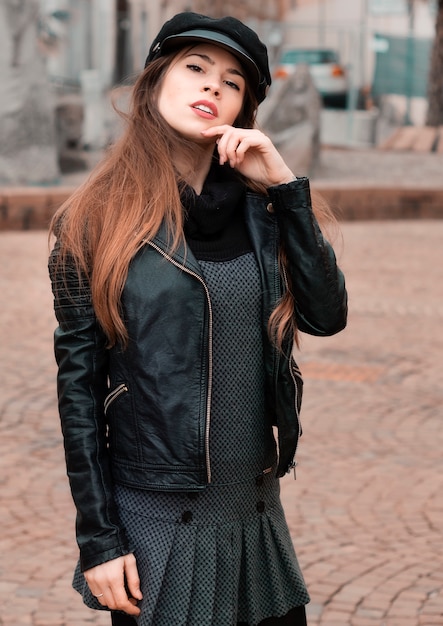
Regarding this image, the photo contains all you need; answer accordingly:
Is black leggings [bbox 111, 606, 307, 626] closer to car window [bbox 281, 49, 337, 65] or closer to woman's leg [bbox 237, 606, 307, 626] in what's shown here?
woman's leg [bbox 237, 606, 307, 626]

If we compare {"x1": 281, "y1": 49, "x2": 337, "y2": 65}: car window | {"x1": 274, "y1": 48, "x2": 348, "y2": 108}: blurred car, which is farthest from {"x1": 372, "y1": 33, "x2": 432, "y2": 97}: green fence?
{"x1": 281, "y1": 49, "x2": 337, "y2": 65}: car window

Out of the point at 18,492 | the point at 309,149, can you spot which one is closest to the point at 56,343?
the point at 18,492

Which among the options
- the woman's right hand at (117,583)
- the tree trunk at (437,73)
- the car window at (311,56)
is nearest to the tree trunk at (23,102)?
the tree trunk at (437,73)

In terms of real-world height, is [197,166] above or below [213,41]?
below

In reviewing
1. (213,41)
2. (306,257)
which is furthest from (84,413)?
(213,41)

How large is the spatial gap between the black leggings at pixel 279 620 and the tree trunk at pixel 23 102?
43.2 feet

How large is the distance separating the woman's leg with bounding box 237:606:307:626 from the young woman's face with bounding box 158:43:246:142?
38.9 inches

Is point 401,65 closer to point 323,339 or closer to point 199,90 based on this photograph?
point 323,339

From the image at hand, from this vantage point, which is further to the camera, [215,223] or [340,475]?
[340,475]

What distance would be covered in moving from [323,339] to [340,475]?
2.99 m

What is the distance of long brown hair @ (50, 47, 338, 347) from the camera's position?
238 cm

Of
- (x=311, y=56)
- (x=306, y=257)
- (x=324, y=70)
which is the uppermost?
(x=306, y=257)

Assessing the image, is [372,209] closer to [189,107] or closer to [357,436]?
[357,436]

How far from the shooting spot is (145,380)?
2.40 meters
